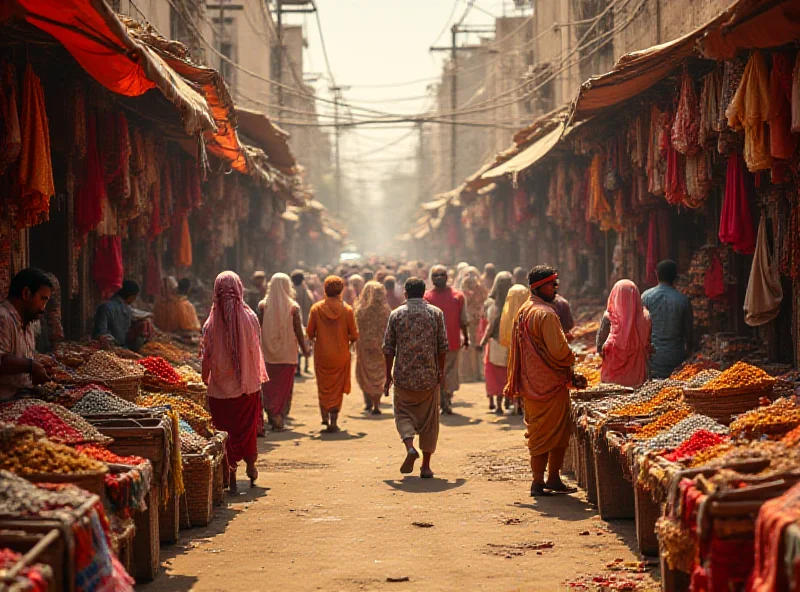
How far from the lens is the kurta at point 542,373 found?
8.35 metres

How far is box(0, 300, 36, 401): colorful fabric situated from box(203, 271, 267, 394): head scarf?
2006 mm

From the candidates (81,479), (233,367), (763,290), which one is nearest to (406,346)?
(233,367)

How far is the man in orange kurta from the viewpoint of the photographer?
1280 cm

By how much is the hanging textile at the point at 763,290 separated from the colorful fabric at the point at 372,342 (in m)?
5.77

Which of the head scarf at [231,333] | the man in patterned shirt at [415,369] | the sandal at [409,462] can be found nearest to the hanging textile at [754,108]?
the man in patterned shirt at [415,369]

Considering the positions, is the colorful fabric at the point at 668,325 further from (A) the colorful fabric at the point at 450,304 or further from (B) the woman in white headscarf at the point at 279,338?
(B) the woman in white headscarf at the point at 279,338

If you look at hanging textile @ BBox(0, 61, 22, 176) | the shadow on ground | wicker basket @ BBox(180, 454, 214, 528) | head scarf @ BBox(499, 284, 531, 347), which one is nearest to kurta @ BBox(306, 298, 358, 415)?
head scarf @ BBox(499, 284, 531, 347)

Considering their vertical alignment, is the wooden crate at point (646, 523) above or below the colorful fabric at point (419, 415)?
below

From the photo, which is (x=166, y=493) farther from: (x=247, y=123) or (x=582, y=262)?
(x=582, y=262)

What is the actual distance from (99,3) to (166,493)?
9.59ft

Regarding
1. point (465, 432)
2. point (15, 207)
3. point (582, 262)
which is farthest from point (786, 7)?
point (582, 262)

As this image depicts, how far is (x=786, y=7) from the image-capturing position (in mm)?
7035

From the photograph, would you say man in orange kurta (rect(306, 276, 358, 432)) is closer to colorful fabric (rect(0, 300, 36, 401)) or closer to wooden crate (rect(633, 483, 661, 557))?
colorful fabric (rect(0, 300, 36, 401))

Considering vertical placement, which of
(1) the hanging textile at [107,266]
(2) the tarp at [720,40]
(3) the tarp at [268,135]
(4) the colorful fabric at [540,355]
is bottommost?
(4) the colorful fabric at [540,355]
